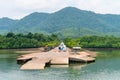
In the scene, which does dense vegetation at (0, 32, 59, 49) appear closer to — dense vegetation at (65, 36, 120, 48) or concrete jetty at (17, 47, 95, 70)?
dense vegetation at (65, 36, 120, 48)

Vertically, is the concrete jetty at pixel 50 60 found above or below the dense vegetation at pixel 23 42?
below

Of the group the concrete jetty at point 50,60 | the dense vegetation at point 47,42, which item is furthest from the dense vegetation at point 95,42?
the concrete jetty at point 50,60

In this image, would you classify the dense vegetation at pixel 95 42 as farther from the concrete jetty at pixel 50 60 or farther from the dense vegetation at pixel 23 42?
the concrete jetty at pixel 50 60

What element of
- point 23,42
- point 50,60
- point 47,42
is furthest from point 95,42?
point 50,60

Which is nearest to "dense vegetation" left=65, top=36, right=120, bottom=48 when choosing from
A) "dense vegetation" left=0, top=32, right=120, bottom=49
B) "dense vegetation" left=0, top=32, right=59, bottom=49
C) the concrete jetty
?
"dense vegetation" left=0, top=32, right=120, bottom=49

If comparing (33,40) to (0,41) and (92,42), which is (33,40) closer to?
(0,41)

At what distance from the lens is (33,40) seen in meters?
118

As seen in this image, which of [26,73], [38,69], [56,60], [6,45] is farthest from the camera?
[6,45]

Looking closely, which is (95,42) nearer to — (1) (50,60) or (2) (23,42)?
(2) (23,42)

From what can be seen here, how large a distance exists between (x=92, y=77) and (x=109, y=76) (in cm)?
219

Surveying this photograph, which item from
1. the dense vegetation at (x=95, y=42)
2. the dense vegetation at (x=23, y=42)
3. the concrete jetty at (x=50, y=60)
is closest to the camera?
the concrete jetty at (x=50, y=60)

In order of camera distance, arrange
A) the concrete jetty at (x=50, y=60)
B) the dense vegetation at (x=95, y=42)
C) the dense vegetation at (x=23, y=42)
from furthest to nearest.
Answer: the dense vegetation at (x=23, y=42) → the dense vegetation at (x=95, y=42) → the concrete jetty at (x=50, y=60)

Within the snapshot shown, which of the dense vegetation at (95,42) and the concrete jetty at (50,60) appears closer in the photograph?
the concrete jetty at (50,60)

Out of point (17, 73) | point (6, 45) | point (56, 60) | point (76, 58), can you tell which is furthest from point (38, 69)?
point (6, 45)
